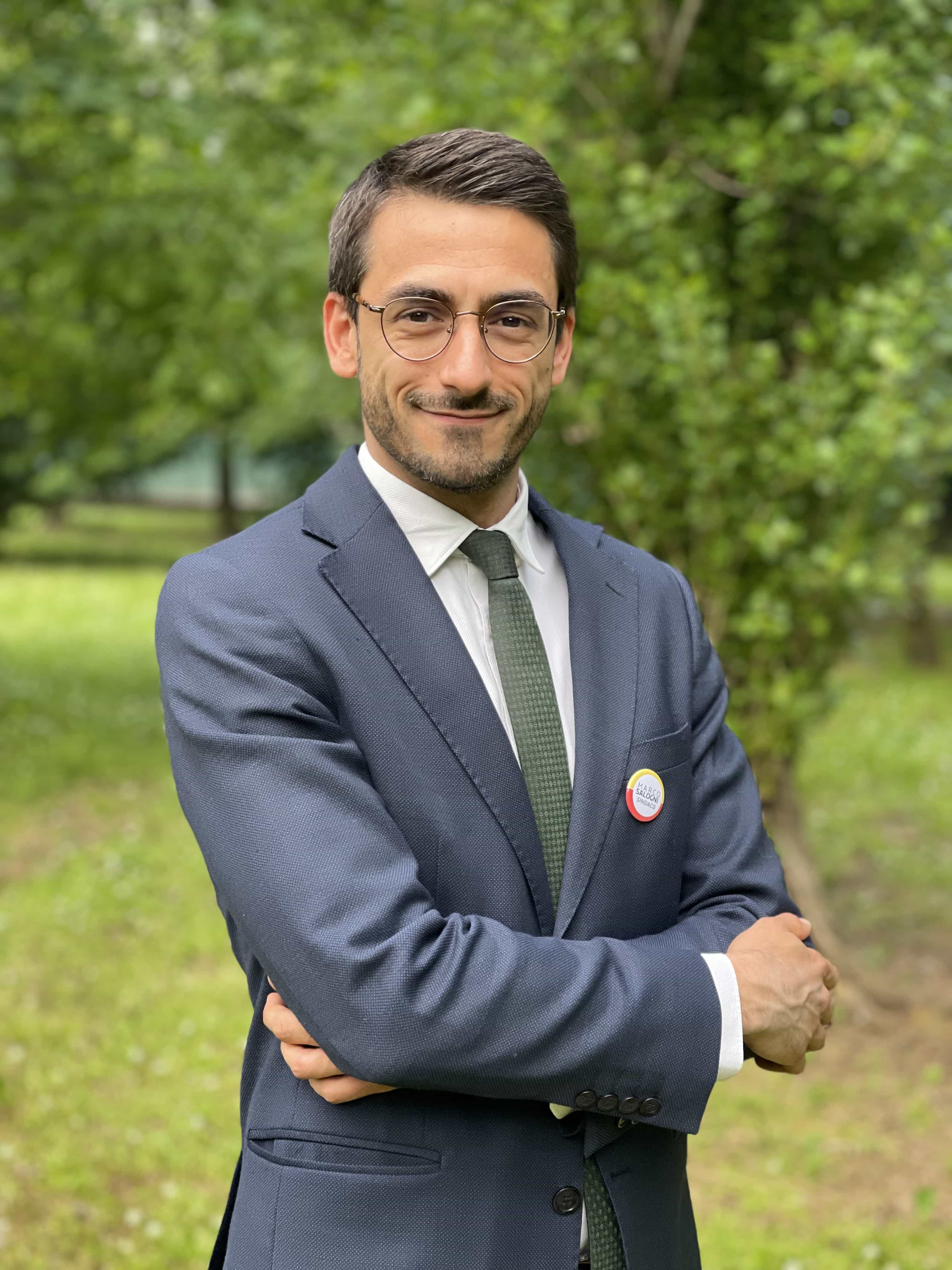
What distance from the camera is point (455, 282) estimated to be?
6.61ft

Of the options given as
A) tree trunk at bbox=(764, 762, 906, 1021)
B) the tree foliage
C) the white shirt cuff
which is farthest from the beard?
tree trunk at bbox=(764, 762, 906, 1021)

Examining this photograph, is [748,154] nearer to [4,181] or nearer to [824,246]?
[824,246]

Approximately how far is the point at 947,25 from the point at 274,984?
16.9ft

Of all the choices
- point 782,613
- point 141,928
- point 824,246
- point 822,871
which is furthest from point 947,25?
point 141,928

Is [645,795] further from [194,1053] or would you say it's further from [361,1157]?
[194,1053]

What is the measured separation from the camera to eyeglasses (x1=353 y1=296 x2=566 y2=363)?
6.68 feet

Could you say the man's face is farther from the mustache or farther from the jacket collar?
the jacket collar

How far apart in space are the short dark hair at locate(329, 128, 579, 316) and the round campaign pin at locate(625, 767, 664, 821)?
776 millimetres

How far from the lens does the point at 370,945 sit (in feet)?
5.84

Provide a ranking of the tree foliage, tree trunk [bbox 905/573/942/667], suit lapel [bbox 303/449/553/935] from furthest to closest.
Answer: tree trunk [bbox 905/573/942/667] → the tree foliage → suit lapel [bbox 303/449/553/935]

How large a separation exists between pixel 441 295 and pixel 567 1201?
1.35 m

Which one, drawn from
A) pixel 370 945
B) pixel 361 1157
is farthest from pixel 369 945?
pixel 361 1157

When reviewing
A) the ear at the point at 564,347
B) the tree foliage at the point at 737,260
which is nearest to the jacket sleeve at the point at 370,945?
the ear at the point at 564,347

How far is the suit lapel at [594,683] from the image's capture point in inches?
80.0
